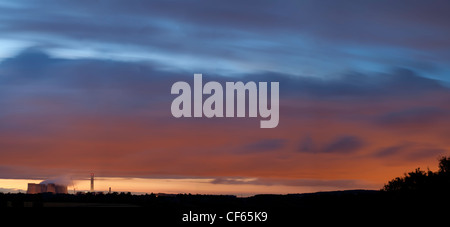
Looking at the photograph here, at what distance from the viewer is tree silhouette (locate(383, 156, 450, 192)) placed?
12710 centimetres

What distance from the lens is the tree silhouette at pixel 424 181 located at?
12710 cm

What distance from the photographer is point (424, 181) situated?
134375 mm

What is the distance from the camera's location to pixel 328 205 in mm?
164625
